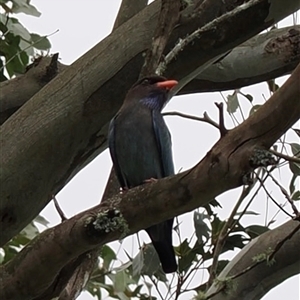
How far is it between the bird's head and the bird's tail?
16.4 inches

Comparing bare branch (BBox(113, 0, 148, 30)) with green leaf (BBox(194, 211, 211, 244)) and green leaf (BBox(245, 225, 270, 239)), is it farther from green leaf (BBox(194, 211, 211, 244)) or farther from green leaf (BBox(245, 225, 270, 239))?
green leaf (BBox(245, 225, 270, 239))

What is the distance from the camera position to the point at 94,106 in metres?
2.20

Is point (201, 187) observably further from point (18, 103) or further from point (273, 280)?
point (18, 103)

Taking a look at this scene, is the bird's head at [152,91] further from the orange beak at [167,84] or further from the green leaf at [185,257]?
the green leaf at [185,257]

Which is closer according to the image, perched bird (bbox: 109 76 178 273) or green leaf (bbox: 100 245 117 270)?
perched bird (bbox: 109 76 178 273)

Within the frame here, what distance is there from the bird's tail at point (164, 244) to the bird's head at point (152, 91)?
1.37 ft

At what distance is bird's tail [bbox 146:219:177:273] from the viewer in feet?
8.19

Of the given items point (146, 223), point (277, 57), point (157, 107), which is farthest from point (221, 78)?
point (146, 223)

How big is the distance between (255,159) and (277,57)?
1.11 meters

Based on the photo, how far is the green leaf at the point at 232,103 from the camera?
288cm

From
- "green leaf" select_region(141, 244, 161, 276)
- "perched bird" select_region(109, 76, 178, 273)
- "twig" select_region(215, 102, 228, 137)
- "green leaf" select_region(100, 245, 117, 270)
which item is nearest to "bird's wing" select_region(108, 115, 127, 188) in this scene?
"perched bird" select_region(109, 76, 178, 273)

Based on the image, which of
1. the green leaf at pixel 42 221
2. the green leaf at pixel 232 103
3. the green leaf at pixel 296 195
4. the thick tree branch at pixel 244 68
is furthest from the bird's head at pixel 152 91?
the green leaf at pixel 42 221

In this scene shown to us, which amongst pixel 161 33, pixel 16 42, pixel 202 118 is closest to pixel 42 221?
pixel 16 42

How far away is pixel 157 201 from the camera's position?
1651 mm
